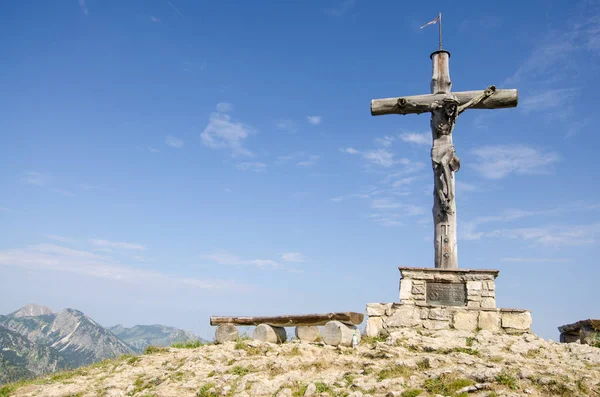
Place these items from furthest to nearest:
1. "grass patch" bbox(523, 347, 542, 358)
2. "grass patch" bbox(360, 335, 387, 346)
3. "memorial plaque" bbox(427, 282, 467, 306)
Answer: "memorial plaque" bbox(427, 282, 467, 306), "grass patch" bbox(360, 335, 387, 346), "grass patch" bbox(523, 347, 542, 358)

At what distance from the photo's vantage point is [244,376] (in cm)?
782

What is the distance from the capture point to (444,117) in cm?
1207

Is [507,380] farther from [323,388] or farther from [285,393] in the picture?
[285,393]

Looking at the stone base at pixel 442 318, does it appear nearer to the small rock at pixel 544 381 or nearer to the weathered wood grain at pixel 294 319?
the weathered wood grain at pixel 294 319

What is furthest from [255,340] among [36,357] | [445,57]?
[36,357]

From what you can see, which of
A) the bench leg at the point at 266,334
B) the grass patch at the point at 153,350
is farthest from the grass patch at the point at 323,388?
the grass patch at the point at 153,350

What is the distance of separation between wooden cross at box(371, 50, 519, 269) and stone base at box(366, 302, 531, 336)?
5.09ft

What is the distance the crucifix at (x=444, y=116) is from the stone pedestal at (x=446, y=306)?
87 centimetres

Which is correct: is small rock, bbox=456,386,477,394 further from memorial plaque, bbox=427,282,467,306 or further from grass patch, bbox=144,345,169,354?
grass patch, bbox=144,345,169,354

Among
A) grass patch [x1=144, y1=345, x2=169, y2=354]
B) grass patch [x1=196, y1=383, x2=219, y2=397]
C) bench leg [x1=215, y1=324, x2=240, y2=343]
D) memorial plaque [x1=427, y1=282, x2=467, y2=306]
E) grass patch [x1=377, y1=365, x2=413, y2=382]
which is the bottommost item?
grass patch [x1=196, y1=383, x2=219, y2=397]

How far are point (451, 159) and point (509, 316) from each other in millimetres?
3899

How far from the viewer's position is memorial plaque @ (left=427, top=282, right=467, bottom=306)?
10227mm

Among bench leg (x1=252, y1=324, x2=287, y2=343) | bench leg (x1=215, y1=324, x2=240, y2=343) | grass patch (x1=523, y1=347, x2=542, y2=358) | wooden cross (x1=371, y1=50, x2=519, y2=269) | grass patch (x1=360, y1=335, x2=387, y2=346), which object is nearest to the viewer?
grass patch (x1=523, y1=347, x2=542, y2=358)

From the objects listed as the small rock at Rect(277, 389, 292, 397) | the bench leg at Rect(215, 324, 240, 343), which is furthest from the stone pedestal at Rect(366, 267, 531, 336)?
the small rock at Rect(277, 389, 292, 397)
